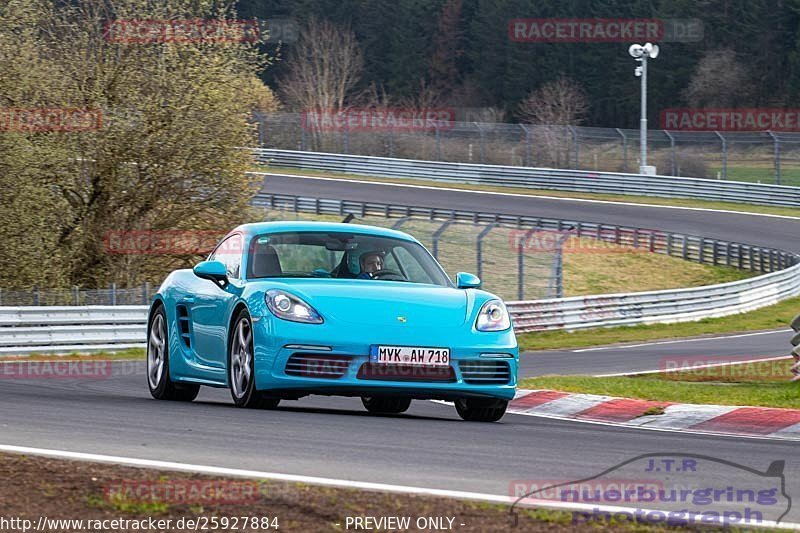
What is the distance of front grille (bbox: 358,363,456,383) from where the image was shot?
980 cm

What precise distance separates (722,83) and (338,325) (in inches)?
3293

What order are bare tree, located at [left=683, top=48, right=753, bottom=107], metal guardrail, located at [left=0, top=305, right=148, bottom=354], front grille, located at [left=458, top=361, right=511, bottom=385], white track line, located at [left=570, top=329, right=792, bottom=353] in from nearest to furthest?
front grille, located at [left=458, top=361, right=511, bottom=385] < metal guardrail, located at [left=0, top=305, right=148, bottom=354] < white track line, located at [left=570, top=329, right=792, bottom=353] < bare tree, located at [left=683, top=48, right=753, bottom=107]

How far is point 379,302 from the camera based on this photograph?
10086 millimetres

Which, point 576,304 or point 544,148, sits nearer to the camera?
point 576,304

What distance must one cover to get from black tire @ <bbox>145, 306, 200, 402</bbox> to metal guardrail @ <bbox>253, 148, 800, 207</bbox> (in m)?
43.0

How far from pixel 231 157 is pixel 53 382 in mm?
14695

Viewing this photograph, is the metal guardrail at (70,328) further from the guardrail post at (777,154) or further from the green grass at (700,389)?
the guardrail post at (777,154)

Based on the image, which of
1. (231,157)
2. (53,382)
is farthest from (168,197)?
(53,382)

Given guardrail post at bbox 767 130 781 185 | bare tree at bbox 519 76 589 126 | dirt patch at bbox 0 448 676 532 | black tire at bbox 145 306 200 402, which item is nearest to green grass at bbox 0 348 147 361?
black tire at bbox 145 306 200 402

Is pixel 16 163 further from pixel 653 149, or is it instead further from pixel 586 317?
pixel 653 149

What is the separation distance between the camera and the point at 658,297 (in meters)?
32.4

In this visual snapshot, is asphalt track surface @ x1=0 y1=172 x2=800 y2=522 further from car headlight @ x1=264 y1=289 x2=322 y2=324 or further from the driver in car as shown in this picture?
the driver in car

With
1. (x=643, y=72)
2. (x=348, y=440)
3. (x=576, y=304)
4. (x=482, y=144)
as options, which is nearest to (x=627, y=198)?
(x=643, y=72)

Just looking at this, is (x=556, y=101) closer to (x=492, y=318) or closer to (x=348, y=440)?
(x=492, y=318)
